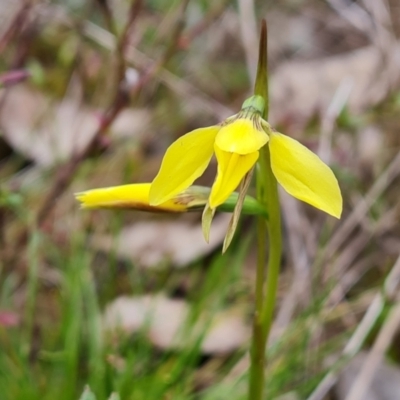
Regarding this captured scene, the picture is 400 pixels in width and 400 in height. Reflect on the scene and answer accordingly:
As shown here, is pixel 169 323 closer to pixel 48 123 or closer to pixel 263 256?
pixel 263 256

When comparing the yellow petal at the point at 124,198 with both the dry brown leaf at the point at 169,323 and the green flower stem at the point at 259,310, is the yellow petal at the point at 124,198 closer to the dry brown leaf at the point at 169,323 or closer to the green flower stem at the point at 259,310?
the green flower stem at the point at 259,310

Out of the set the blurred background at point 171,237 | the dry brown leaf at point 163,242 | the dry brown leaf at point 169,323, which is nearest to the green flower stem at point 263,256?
the blurred background at point 171,237

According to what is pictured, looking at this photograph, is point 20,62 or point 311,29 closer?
point 20,62

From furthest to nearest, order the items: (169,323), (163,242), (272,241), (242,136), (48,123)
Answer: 1. (48,123)
2. (163,242)
3. (169,323)
4. (272,241)
5. (242,136)

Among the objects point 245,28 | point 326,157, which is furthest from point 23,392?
point 245,28

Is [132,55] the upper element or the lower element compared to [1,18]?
upper

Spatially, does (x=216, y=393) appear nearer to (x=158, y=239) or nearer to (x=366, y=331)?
(x=366, y=331)

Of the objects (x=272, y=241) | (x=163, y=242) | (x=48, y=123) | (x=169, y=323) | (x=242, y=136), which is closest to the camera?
(x=242, y=136)

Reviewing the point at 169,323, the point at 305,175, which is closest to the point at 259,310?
the point at 305,175
